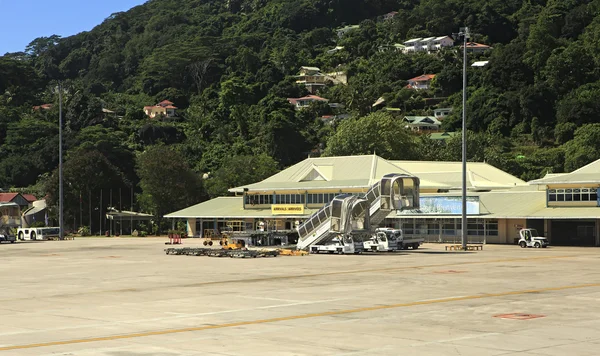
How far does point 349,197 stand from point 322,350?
149 ft

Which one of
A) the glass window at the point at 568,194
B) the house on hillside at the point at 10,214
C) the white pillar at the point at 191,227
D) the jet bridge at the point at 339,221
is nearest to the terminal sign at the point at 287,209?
the white pillar at the point at 191,227

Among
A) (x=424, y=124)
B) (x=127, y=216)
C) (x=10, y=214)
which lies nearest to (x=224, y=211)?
(x=127, y=216)

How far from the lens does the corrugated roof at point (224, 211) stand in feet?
342

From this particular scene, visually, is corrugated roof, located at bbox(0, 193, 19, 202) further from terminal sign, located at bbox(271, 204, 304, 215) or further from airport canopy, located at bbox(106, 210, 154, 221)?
terminal sign, located at bbox(271, 204, 304, 215)

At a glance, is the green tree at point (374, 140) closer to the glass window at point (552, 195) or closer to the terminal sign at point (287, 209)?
the terminal sign at point (287, 209)

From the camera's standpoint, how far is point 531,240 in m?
74.8

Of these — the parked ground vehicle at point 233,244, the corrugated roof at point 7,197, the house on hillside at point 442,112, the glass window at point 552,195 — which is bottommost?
the parked ground vehicle at point 233,244

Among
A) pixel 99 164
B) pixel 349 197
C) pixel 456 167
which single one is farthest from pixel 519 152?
pixel 349 197

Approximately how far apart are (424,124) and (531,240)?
116494 millimetres

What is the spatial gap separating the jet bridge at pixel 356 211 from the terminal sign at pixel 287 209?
2900 centimetres

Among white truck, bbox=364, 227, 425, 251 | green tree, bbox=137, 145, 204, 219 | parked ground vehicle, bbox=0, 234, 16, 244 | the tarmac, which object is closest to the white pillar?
green tree, bbox=137, 145, 204, 219

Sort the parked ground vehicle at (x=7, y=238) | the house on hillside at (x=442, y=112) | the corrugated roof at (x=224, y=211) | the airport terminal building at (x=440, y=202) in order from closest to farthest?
the airport terminal building at (x=440, y=202)
the parked ground vehicle at (x=7, y=238)
the corrugated roof at (x=224, y=211)
the house on hillside at (x=442, y=112)

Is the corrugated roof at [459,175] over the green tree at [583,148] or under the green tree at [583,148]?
under

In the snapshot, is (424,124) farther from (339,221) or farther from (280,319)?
(280,319)
